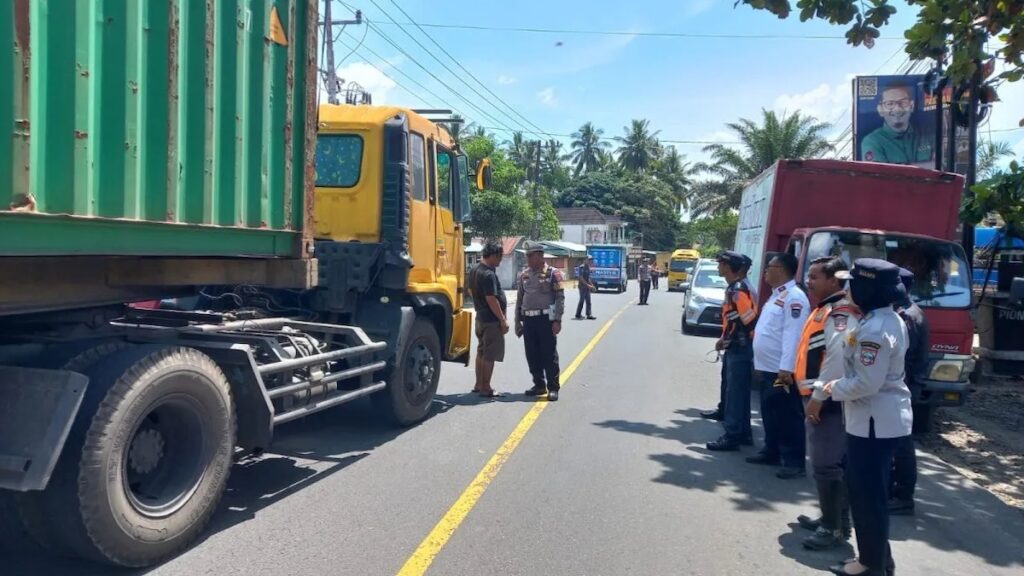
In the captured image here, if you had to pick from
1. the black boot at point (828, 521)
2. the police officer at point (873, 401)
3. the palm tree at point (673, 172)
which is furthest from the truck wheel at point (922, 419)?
the palm tree at point (673, 172)

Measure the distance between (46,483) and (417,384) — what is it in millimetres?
4018

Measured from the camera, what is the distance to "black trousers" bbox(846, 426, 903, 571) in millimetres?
3891

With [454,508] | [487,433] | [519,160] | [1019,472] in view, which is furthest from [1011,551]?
[519,160]

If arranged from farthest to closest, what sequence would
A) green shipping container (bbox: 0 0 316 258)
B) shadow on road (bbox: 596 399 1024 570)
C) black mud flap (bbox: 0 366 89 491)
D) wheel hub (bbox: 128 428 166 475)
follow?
shadow on road (bbox: 596 399 1024 570) → wheel hub (bbox: 128 428 166 475) → black mud flap (bbox: 0 366 89 491) → green shipping container (bbox: 0 0 316 258)

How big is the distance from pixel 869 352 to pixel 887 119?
19.5 meters

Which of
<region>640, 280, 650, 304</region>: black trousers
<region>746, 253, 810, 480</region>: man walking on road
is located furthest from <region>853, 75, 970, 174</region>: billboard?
<region>746, 253, 810, 480</region>: man walking on road

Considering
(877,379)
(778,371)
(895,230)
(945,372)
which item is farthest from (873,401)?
(895,230)

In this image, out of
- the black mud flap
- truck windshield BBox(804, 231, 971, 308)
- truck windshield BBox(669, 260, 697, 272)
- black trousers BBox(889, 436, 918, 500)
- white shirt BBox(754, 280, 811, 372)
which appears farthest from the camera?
truck windshield BBox(669, 260, 697, 272)

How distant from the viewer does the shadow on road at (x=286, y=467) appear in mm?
3902

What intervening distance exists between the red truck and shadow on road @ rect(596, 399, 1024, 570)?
1192mm

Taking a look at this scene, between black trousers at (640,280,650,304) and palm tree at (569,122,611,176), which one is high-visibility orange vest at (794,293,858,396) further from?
palm tree at (569,122,611,176)

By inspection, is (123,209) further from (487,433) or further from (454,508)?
(487,433)

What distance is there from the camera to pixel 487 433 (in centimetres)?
705

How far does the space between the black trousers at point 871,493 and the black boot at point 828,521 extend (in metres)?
0.52
